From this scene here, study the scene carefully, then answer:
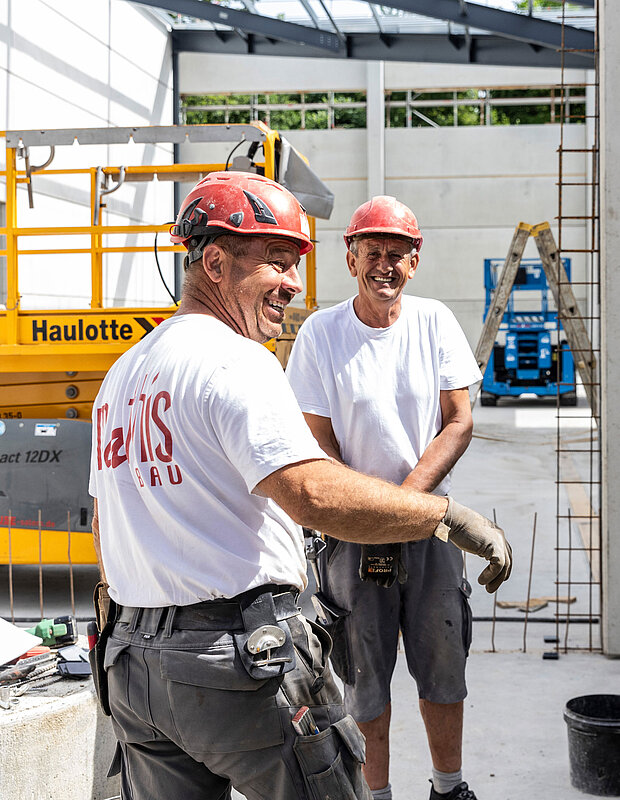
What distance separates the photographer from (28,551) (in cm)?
659

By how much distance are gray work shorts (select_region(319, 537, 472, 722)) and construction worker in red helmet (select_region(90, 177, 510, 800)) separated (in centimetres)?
126

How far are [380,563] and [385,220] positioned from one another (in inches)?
49.3

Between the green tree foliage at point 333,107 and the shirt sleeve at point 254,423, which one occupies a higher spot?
the green tree foliage at point 333,107

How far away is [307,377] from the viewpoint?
3.51 meters

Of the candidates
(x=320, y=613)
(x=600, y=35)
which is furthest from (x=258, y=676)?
(x=600, y=35)

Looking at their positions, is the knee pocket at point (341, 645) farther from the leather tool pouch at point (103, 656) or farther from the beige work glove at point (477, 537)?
the leather tool pouch at point (103, 656)

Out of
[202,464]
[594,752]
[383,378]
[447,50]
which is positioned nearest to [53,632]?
[383,378]

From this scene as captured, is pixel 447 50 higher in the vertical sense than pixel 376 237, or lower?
higher

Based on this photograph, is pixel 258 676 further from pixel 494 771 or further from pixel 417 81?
pixel 417 81

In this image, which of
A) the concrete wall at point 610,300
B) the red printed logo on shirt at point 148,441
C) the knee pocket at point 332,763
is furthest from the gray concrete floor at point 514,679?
the red printed logo on shirt at point 148,441

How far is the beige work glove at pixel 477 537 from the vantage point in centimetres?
236

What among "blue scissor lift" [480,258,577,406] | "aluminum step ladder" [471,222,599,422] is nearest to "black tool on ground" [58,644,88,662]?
"aluminum step ladder" [471,222,599,422]

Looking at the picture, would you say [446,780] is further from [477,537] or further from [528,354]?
[528,354]

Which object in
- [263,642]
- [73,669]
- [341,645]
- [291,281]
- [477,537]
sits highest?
[291,281]
